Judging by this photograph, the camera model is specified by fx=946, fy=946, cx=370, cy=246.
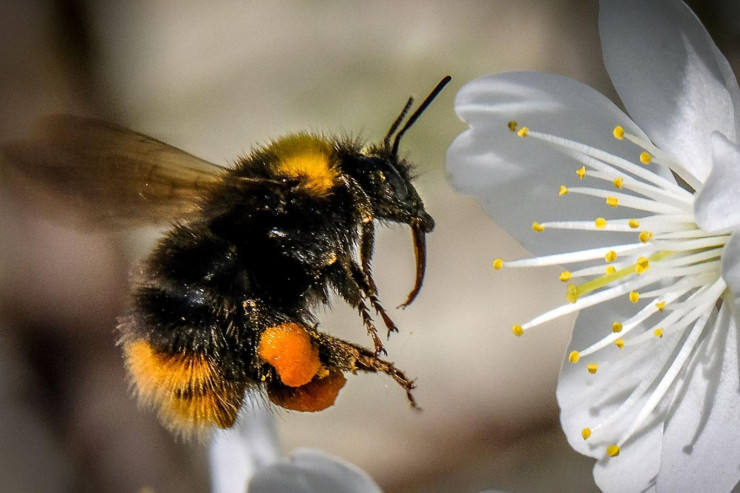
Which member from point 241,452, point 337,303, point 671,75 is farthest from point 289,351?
point 337,303

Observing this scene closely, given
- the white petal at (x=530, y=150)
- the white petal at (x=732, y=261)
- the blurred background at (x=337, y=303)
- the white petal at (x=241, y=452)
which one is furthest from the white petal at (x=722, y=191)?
the blurred background at (x=337, y=303)

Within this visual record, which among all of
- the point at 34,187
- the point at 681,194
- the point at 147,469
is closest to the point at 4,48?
the point at 147,469

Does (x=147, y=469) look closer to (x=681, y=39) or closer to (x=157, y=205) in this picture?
(x=157, y=205)

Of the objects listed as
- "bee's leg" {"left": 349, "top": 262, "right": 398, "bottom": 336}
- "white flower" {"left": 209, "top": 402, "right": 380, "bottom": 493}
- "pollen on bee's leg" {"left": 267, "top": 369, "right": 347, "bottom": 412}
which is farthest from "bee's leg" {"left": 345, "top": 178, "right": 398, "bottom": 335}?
"white flower" {"left": 209, "top": 402, "right": 380, "bottom": 493}

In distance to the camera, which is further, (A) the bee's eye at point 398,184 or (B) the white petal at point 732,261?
(A) the bee's eye at point 398,184

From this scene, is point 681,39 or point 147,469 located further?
point 147,469

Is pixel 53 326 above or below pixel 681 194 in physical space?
above

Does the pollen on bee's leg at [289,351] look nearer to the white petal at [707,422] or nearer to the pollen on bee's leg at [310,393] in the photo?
the pollen on bee's leg at [310,393]
